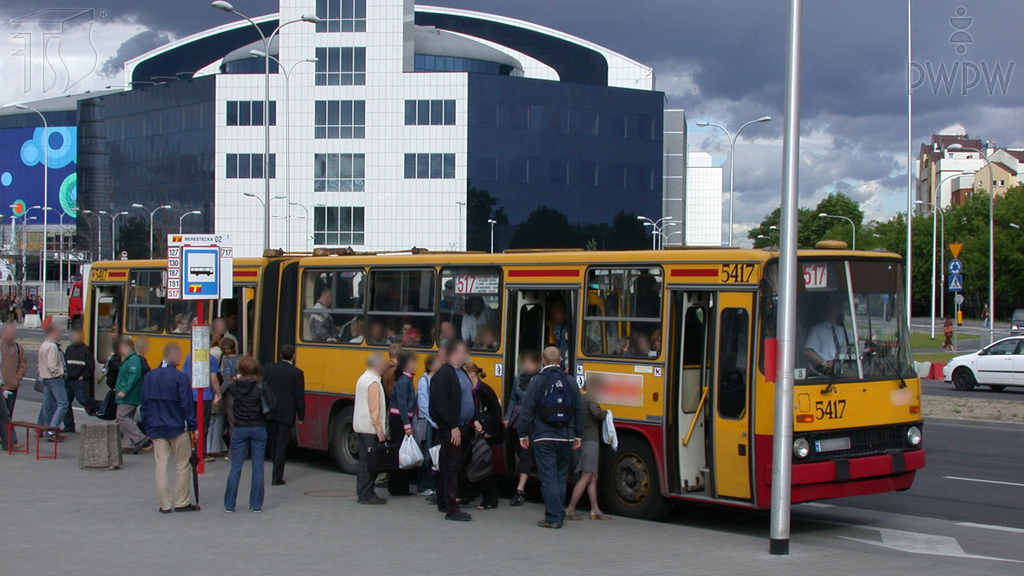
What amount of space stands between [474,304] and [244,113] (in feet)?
233

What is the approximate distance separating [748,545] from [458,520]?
2.99m

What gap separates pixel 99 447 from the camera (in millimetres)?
13727

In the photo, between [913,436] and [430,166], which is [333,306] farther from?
[430,166]

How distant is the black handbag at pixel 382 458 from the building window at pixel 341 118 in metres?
68.7

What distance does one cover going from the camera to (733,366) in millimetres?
10047

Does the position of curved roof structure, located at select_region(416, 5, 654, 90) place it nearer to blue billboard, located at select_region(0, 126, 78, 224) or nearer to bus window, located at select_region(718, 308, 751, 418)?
blue billboard, located at select_region(0, 126, 78, 224)

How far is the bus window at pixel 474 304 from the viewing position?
1238cm

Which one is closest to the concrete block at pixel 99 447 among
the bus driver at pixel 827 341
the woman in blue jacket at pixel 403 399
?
the woman in blue jacket at pixel 403 399

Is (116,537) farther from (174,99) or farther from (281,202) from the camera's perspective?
(174,99)

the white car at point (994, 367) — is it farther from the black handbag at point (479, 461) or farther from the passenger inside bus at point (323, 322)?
the black handbag at point (479, 461)

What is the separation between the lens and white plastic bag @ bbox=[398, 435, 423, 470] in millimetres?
11234

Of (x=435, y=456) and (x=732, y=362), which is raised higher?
(x=732, y=362)

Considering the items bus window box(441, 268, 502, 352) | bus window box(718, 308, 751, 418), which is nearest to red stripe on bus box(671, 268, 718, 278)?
bus window box(718, 308, 751, 418)

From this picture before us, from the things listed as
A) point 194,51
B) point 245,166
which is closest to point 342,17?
point 245,166
